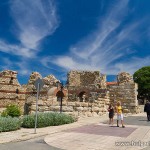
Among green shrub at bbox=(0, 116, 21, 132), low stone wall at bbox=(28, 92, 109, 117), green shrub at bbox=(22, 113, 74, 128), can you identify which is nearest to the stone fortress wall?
low stone wall at bbox=(28, 92, 109, 117)

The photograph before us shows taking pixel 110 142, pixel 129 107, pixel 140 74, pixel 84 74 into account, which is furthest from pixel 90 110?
pixel 140 74

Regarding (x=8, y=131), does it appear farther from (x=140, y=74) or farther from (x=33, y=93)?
(x=140, y=74)

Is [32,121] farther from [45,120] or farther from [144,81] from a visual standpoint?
[144,81]

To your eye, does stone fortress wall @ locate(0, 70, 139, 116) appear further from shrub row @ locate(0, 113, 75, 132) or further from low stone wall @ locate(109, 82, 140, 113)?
shrub row @ locate(0, 113, 75, 132)

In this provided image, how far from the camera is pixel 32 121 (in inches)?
489

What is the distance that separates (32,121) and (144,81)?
1747 inches

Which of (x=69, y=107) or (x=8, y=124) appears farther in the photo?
(x=69, y=107)

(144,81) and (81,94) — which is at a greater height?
(144,81)

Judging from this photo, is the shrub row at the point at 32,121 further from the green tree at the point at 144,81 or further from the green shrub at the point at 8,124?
the green tree at the point at 144,81

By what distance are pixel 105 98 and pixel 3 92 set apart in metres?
10.6

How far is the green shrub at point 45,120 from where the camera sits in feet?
40.9

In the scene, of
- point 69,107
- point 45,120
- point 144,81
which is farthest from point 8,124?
point 144,81

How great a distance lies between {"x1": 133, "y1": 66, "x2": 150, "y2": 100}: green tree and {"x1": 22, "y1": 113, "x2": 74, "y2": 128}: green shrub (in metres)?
41.4

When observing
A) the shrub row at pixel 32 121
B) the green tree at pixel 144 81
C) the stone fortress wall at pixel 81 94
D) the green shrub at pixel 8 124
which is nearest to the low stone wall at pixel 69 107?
the stone fortress wall at pixel 81 94
